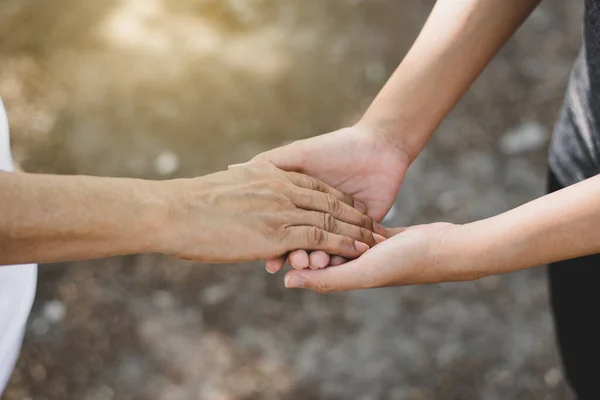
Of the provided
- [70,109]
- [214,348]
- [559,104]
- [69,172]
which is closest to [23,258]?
[214,348]

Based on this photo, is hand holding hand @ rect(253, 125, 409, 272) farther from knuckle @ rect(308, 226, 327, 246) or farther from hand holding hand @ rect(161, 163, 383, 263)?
knuckle @ rect(308, 226, 327, 246)

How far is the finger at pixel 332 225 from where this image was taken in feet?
4.86

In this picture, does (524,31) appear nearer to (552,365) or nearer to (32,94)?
(552,365)

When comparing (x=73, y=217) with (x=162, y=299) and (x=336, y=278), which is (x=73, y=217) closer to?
(x=336, y=278)

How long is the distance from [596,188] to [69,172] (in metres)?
1.82

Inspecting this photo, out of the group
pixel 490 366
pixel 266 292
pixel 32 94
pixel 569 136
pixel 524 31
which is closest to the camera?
pixel 569 136

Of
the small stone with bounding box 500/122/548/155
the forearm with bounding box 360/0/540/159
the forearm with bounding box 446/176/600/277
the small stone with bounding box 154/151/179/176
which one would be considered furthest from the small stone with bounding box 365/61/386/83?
the forearm with bounding box 446/176/600/277

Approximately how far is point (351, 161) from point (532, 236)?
50cm

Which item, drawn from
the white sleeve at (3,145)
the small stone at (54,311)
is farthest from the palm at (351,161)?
the small stone at (54,311)

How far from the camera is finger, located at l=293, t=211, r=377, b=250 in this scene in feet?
4.86

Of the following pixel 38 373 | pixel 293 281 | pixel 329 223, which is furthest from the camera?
pixel 38 373

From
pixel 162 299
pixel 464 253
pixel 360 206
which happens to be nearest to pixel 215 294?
pixel 162 299

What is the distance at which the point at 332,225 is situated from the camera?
4.97 ft

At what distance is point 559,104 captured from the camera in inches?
101
